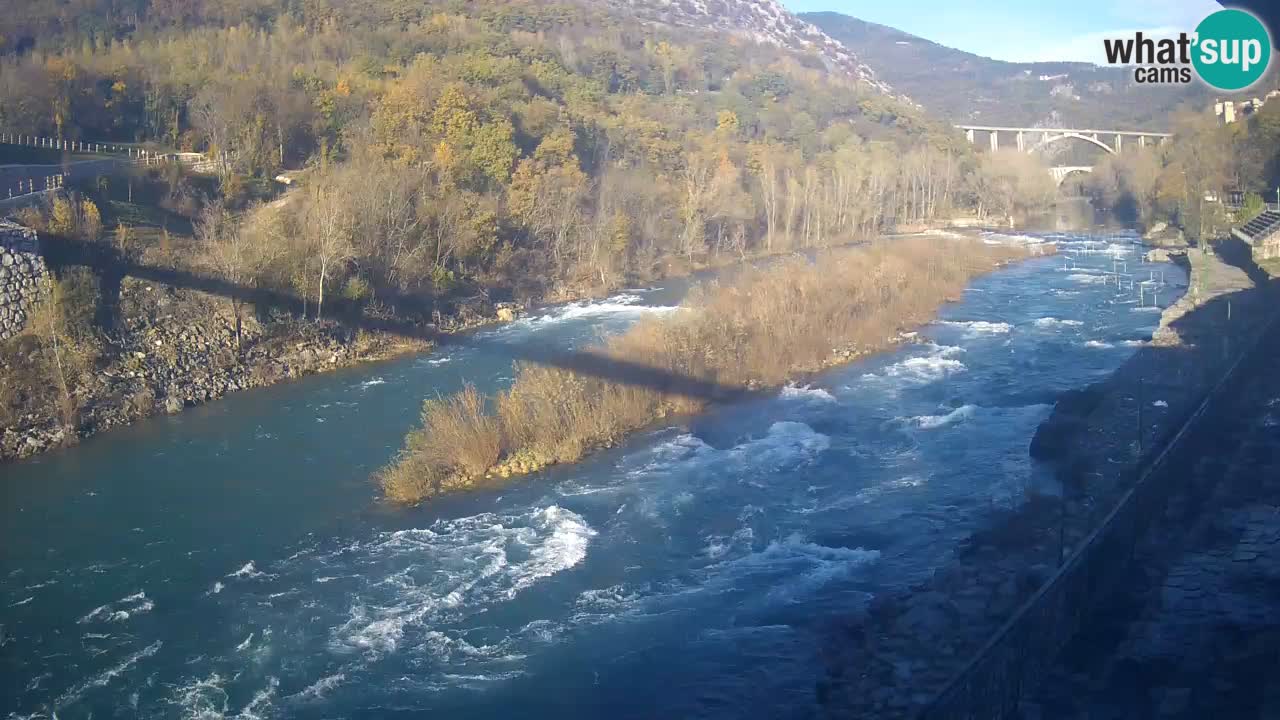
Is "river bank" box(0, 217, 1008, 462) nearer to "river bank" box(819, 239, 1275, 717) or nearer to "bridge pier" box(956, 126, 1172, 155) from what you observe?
"river bank" box(819, 239, 1275, 717)

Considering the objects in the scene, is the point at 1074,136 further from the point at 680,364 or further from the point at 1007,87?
the point at 680,364

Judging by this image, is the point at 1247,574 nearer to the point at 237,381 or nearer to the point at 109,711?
the point at 109,711

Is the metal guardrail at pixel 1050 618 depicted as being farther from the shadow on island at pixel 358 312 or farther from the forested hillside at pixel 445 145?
the forested hillside at pixel 445 145

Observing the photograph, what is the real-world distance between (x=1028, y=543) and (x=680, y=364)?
23.1 ft

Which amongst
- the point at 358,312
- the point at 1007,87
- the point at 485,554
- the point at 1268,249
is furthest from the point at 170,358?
the point at 1007,87

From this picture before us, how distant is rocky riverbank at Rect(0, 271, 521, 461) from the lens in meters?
14.8

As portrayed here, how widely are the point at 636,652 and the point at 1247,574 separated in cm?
510

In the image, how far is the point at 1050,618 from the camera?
22.2ft

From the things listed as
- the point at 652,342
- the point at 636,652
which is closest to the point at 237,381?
the point at 652,342

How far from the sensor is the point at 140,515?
38.2 ft

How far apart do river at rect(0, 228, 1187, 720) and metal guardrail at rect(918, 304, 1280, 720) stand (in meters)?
1.54

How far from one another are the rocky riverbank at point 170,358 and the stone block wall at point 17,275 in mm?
486

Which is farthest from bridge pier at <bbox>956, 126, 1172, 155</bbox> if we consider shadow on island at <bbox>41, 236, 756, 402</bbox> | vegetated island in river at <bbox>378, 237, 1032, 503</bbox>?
shadow on island at <bbox>41, 236, 756, 402</bbox>

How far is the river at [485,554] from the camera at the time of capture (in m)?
7.77
